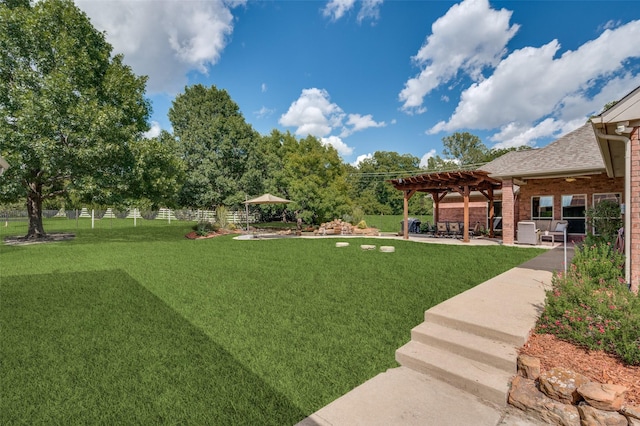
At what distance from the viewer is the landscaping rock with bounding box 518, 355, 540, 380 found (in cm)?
270

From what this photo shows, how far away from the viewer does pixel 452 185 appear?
13211 mm

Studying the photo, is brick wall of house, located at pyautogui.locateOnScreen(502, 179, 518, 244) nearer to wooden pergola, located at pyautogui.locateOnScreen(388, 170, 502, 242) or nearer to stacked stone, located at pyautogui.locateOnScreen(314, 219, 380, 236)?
wooden pergola, located at pyautogui.locateOnScreen(388, 170, 502, 242)

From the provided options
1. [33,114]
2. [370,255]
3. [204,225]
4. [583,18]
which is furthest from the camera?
[204,225]

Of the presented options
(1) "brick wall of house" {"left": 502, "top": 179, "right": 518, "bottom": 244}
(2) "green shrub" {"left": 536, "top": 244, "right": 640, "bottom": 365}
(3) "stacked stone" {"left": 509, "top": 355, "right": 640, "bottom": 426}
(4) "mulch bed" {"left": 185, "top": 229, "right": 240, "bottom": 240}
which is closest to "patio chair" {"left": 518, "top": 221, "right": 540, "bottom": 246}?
(1) "brick wall of house" {"left": 502, "top": 179, "right": 518, "bottom": 244}

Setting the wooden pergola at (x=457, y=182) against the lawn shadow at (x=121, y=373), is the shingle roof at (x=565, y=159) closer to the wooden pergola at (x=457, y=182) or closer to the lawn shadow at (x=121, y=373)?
the wooden pergola at (x=457, y=182)

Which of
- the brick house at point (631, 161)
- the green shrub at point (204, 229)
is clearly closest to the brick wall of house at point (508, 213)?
the brick house at point (631, 161)

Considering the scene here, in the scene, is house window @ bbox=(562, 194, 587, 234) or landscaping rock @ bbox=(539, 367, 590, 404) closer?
landscaping rock @ bbox=(539, 367, 590, 404)

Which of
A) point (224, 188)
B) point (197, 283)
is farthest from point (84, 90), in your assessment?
point (197, 283)

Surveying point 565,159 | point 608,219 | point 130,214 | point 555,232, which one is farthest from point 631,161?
point 130,214

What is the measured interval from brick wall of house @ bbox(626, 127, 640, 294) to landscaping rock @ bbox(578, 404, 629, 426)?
376cm

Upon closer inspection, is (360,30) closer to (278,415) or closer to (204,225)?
(204,225)

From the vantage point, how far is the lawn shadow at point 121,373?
2437 mm

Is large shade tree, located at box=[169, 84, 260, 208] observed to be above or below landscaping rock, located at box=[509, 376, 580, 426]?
above

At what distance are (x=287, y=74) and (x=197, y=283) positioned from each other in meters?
19.1
